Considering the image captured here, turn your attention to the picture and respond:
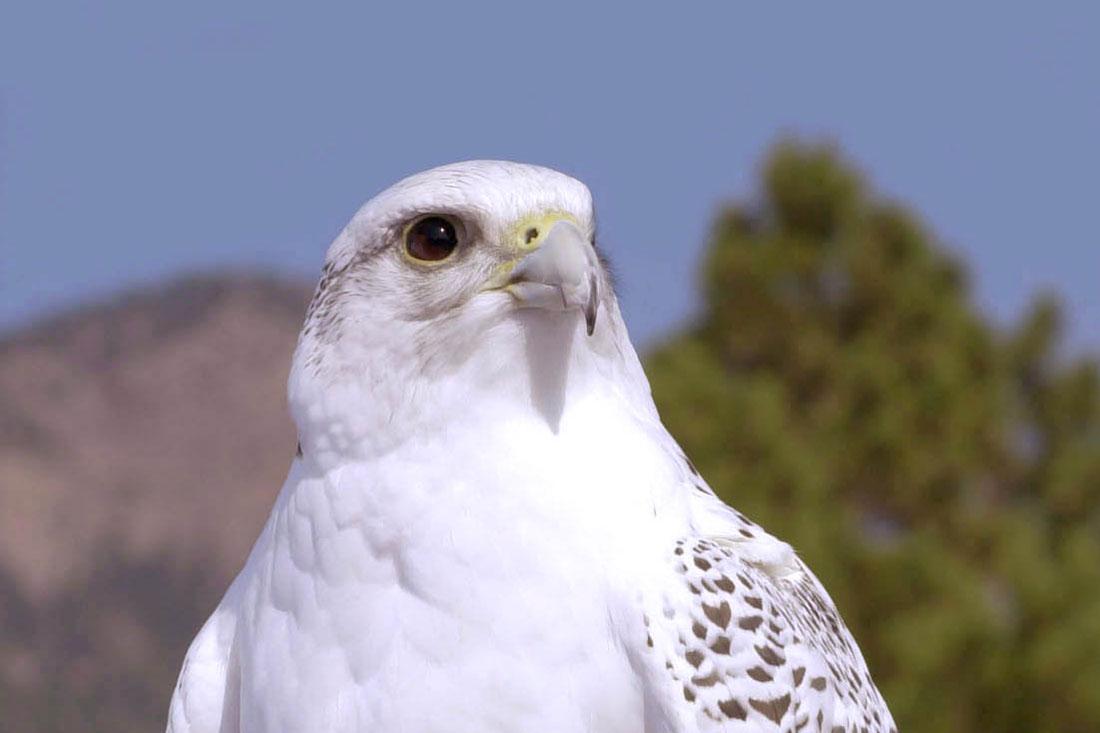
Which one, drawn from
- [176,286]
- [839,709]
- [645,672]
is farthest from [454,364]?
[176,286]

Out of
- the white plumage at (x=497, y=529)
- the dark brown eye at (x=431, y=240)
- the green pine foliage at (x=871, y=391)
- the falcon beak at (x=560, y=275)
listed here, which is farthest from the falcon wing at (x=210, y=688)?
the green pine foliage at (x=871, y=391)

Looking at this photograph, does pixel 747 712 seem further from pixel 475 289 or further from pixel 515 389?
pixel 475 289

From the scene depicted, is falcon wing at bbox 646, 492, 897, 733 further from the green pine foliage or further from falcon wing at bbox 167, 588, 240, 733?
the green pine foliage

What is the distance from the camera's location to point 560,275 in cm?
344

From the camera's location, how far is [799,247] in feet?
76.1

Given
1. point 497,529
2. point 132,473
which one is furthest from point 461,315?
point 132,473

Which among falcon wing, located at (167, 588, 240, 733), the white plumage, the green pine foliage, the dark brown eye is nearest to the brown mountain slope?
the green pine foliage

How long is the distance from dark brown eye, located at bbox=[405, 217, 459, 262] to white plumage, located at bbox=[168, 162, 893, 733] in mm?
13

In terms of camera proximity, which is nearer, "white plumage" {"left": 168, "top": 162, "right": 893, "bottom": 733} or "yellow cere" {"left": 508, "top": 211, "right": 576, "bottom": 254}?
"white plumage" {"left": 168, "top": 162, "right": 893, "bottom": 733}

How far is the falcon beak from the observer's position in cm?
342

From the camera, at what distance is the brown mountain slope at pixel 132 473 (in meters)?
30.4

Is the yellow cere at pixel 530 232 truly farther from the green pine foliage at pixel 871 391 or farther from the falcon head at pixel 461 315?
the green pine foliage at pixel 871 391

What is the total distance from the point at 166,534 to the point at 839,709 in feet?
104

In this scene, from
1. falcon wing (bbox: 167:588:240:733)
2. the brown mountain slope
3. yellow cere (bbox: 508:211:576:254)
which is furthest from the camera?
the brown mountain slope
